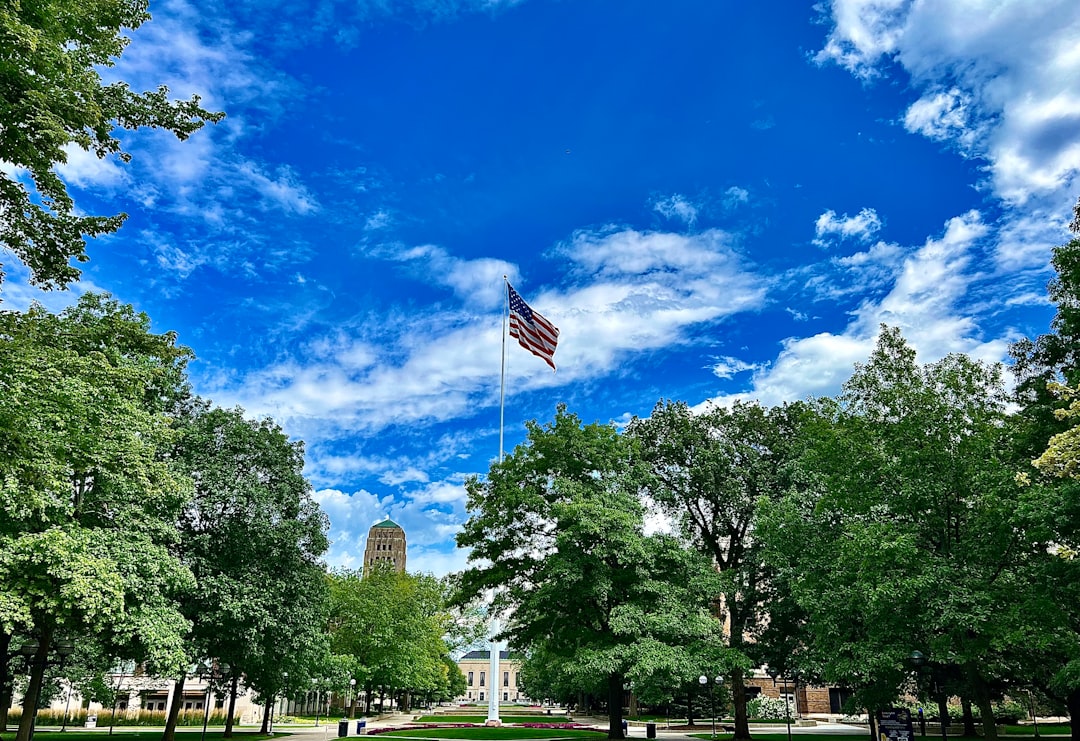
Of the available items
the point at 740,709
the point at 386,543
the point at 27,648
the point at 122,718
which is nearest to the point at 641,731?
the point at 740,709

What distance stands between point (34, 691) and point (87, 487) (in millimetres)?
6333

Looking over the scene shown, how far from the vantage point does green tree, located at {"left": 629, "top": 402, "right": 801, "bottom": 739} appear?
31.2 m

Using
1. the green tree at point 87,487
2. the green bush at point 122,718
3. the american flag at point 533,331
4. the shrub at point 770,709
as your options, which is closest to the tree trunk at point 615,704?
the american flag at point 533,331

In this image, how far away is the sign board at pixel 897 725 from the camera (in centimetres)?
1919

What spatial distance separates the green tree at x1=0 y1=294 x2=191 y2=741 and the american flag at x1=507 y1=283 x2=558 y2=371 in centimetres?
1455

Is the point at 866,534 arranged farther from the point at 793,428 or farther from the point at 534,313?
the point at 534,313

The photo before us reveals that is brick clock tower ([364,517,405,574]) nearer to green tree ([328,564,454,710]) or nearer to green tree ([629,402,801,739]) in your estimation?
green tree ([328,564,454,710])

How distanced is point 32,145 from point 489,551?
22.2 metres

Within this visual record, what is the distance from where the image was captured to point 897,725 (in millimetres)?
19375

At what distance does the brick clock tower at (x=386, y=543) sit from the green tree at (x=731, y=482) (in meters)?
140

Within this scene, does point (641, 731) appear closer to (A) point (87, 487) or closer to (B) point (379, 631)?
(B) point (379, 631)

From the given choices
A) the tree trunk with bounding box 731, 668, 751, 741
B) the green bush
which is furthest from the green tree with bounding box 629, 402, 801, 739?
the green bush

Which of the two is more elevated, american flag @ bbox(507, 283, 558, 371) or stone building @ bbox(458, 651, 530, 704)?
american flag @ bbox(507, 283, 558, 371)

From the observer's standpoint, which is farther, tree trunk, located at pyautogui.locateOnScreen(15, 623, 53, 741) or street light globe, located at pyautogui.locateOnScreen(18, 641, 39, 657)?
street light globe, located at pyautogui.locateOnScreen(18, 641, 39, 657)
